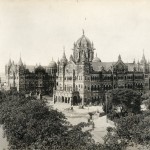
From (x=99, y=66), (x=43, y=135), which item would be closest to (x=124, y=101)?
(x=99, y=66)

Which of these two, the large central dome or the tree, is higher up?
the large central dome

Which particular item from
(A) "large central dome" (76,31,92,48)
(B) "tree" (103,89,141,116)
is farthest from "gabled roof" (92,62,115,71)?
(B) "tree" (103,89,141,116)

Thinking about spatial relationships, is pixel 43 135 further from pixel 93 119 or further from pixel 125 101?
pixel 125 101

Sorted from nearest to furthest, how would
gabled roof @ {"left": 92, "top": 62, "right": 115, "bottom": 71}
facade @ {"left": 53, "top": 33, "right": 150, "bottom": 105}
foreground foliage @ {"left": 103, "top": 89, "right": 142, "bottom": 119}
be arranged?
1. foreground foliage @ {"left": 103, "top": 89, "right": 142, "bottom": 119}
2. facade @ {"left": 53, "top": 33, "right": 150, "bottom": 105}
3. gabled roof @ {"left": 92, "top": 62, "right": 115, "bottom": 71}

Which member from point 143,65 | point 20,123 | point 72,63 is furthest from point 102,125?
point 143,65

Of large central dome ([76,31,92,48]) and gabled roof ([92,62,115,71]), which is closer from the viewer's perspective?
gabled roof ([92,62,115,71])

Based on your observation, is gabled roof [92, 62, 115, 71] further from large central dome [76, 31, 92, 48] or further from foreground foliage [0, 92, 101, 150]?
foreground foliage [0, 92, 101, 150]

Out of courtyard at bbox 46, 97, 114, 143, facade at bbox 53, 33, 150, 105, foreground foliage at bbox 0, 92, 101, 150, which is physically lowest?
courtyard at bbox 46, 97, 114, 143

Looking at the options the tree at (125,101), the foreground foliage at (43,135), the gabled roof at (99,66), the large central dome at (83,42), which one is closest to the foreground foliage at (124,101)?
the tree at (125,101)
